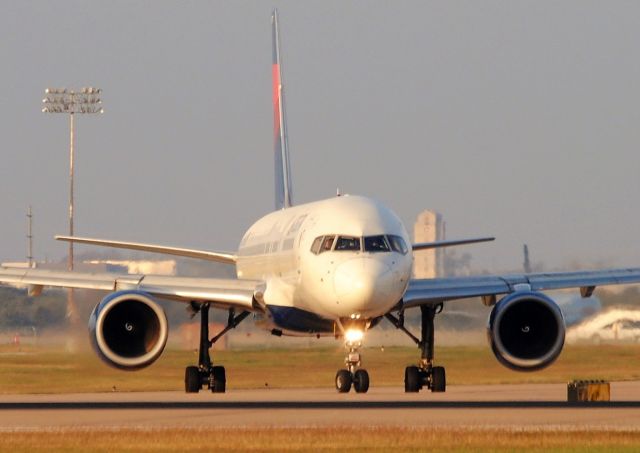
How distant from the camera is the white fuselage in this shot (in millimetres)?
34812

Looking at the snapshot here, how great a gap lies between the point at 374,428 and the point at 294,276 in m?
13.4

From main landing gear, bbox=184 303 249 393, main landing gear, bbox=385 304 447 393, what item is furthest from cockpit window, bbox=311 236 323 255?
main landing gear, bbox=184 303 249 393

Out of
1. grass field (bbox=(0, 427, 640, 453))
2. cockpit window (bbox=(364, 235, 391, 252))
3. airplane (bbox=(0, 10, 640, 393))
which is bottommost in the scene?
grass field (bbox=(0, 427, 640, 453))

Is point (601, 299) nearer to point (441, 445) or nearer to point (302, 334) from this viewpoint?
point (302, 334)

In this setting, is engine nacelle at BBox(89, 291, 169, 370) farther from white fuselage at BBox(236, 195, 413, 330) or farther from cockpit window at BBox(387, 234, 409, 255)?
cockpit window at BBox(387, 234, 409, 255)

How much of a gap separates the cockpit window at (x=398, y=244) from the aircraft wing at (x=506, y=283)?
3.05m

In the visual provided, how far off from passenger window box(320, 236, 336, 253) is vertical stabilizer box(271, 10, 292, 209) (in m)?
15.7

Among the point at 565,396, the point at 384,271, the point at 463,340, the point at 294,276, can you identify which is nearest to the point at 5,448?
the point at 384,271

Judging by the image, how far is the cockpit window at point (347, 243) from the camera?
35612 mm

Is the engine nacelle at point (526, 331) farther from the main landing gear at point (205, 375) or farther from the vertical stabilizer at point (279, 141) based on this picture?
the vertical stabilizer at point (279, 141)

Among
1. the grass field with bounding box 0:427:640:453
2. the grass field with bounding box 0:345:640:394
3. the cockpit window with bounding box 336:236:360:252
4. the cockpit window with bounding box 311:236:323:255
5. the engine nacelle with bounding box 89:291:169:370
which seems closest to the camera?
the grass field with bounding box 0:427:640:453

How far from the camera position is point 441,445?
23141mm

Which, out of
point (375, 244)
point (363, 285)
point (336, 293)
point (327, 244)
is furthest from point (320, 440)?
point (327, 244)

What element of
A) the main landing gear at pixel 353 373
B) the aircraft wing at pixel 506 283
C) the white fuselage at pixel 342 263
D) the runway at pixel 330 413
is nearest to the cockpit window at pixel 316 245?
the white fuselage at pixel 342 263
